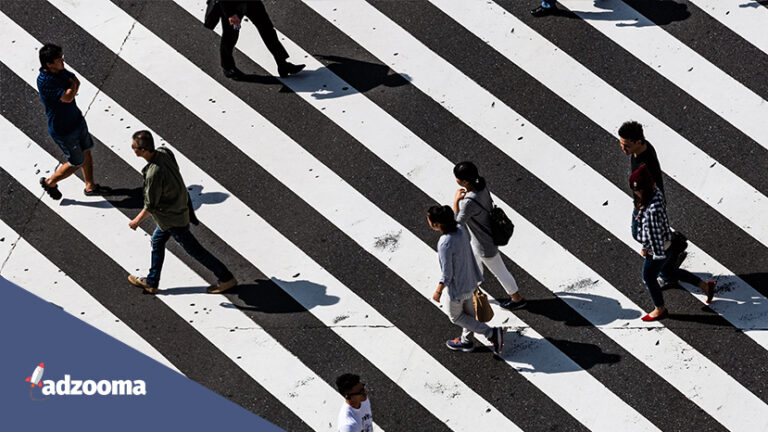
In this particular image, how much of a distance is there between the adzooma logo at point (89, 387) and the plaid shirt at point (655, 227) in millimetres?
4964

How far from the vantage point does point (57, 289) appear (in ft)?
41.9

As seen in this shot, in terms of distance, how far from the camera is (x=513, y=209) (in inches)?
506

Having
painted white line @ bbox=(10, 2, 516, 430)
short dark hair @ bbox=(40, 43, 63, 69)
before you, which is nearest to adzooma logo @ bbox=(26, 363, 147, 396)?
painted white line @ bbox=(10, 2, 516, 430)

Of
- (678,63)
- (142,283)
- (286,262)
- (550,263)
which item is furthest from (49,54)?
(678,63)

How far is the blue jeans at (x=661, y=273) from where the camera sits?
11391mm

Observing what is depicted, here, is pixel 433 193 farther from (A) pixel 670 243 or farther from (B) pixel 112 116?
(B) pixel 112 116

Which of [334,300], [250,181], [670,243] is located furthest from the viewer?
[250,181]

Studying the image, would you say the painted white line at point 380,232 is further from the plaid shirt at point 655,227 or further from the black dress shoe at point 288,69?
the plaid shirt at point 655,227

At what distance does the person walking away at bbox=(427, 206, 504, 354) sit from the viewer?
35.5 ft

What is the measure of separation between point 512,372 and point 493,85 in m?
3.47

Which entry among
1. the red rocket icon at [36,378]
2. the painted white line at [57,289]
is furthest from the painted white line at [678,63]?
the red rocket icon at [36,378]

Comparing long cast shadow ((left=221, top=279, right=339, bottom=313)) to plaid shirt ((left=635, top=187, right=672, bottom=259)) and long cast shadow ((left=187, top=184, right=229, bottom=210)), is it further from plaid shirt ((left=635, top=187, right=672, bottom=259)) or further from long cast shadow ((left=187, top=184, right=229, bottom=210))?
plaid shirt ((left=635, top=187, right=672, bottom=259))

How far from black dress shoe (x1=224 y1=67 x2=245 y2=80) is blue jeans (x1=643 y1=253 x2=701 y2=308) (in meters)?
5.07

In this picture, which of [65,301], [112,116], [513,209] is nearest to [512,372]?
[513,209]
